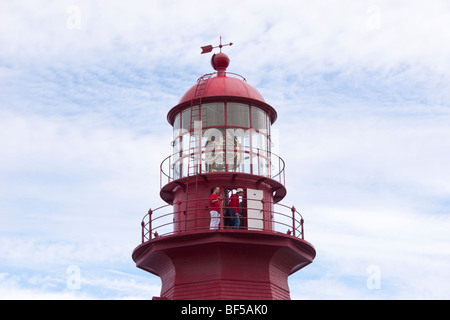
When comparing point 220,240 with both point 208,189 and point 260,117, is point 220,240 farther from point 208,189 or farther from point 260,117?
point 260,117

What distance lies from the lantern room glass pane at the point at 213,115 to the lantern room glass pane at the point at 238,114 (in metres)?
0.24

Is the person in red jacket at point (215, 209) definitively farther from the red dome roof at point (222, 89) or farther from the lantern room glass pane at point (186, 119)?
the red dome roof at point (222, 89)

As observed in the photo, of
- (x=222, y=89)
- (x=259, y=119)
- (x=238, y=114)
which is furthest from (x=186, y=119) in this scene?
(x=259, y=119)

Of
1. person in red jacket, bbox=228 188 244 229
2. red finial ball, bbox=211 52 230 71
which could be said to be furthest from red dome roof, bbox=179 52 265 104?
person in red jacket, bbox=228 188 244 229

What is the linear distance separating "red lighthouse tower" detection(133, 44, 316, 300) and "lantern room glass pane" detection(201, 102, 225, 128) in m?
0.03

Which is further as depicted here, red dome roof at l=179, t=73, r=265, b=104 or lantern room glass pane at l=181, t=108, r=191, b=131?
lantern room glass pane at l=181, t=108, r=191, b=131

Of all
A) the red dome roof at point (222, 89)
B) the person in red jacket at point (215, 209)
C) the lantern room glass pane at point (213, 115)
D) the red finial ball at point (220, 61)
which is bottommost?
the person in red jacket at point (215, 209)

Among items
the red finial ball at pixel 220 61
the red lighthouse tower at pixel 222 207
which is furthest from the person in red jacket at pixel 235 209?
the red finial ball at pixel 220 61

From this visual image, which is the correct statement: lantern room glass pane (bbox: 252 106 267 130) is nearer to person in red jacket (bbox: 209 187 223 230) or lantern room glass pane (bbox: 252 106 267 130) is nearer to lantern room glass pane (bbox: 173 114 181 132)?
lantern room glass pane (bbox: 173 114 181 132)

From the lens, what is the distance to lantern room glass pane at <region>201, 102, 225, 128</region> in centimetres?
2477

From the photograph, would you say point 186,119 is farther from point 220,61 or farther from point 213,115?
point 220,61

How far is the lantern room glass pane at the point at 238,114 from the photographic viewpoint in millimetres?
24862

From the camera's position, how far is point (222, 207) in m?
22.6

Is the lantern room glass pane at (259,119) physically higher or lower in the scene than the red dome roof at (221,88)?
lower
